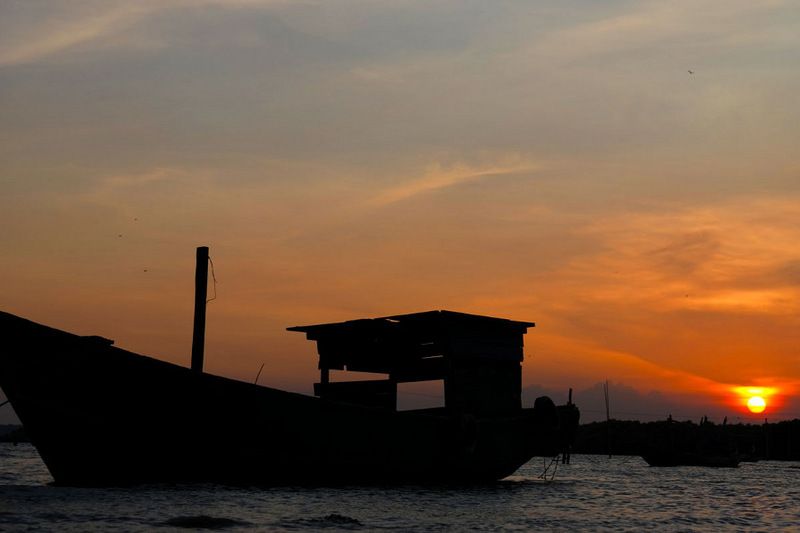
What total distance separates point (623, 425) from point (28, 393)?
319ft

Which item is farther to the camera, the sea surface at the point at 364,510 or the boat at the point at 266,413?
the boat at the point at 266,413

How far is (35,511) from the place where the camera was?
1642 centimetres

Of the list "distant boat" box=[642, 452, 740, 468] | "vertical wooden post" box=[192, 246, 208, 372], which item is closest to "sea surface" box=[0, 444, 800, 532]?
"vertical wooden post" box=[192, 246, 208, 372]

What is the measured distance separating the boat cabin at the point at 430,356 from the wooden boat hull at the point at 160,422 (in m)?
3.45

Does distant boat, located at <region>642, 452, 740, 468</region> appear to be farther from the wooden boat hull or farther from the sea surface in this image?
the wooden boat hull

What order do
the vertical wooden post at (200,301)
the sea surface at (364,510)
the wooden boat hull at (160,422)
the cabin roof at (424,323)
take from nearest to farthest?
the sea surface at (364,510)
the wooden boat hull at (160,422)
the vertical wooden post at (200,301)
the cabin roof at (424,323)

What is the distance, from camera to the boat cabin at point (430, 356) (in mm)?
26969

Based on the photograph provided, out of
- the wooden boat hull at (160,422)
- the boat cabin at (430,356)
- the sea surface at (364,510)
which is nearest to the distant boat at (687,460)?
the sea surface at (364,510)

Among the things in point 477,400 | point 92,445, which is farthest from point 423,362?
point 92,445

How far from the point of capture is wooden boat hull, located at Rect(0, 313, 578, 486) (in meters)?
20.3

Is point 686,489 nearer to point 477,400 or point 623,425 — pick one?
point 477,400

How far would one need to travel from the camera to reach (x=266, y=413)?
72.0 feet

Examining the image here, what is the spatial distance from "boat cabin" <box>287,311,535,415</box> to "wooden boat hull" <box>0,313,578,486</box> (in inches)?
136

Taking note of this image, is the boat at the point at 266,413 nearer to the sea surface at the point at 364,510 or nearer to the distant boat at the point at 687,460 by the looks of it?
the sea surface at the point at 364,510
